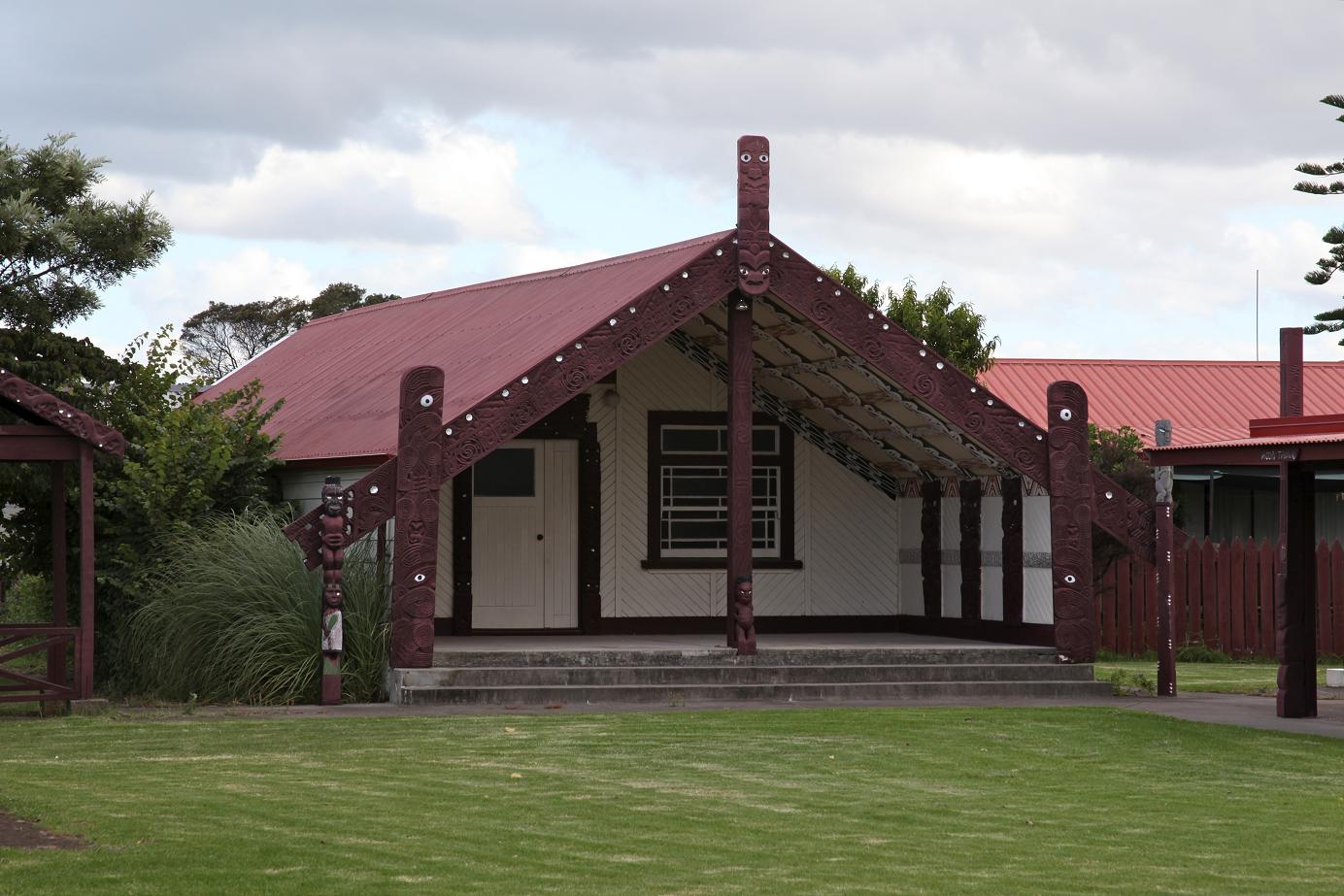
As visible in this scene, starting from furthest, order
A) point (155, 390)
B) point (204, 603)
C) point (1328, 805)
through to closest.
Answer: point (155, 390)
point (204, 603)
point (1328, 805)

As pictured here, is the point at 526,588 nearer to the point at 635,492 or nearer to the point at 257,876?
the point at 635,492

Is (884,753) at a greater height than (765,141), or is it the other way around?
(765,141)

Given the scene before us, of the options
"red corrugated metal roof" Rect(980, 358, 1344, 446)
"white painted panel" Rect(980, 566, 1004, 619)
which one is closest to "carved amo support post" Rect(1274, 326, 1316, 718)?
"white painted panel" Rect(980, 566, 1004, 619)

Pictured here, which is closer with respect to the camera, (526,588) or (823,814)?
(823,814)

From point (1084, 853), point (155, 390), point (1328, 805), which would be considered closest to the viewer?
point (1084, 853)

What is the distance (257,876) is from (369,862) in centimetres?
54

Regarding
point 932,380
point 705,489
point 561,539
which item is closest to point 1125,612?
point 705,489

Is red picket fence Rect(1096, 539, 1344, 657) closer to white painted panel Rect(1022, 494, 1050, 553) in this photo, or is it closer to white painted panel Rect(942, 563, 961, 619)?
white painted panel Rect(942, 563, 961, 619)

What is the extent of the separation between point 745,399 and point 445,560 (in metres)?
4.10

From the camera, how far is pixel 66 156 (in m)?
19.2

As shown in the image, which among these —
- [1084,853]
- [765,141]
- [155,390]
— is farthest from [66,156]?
[1084,853]

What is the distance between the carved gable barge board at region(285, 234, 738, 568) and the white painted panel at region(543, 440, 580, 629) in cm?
350

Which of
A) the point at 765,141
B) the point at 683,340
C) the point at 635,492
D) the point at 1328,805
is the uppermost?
the point at 765,141

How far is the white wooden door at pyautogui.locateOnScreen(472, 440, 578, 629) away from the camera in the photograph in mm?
Result: 19359
